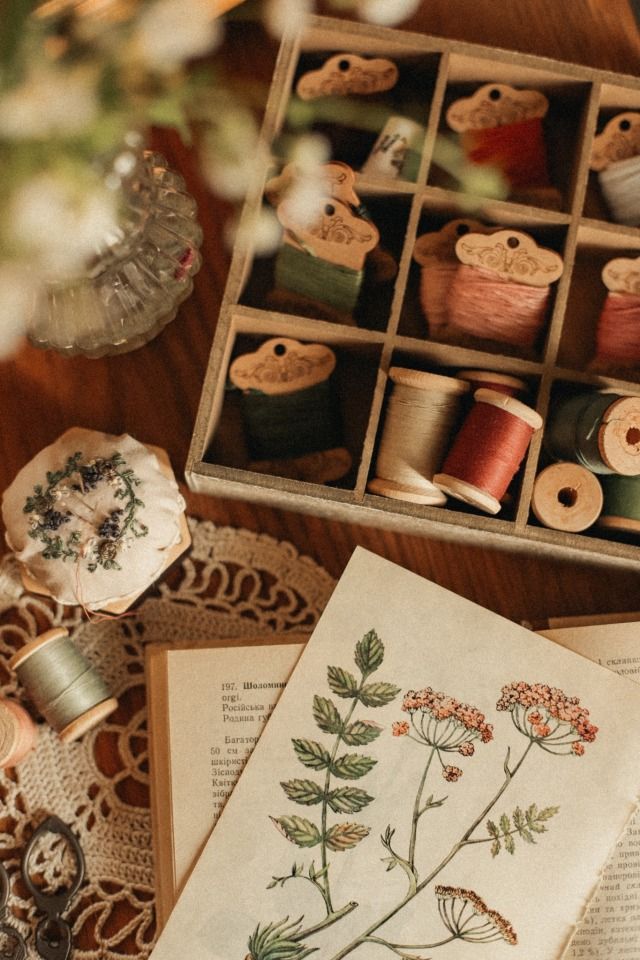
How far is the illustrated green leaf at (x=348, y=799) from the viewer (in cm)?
112

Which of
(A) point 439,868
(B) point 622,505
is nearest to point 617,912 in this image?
(A) point 439,868

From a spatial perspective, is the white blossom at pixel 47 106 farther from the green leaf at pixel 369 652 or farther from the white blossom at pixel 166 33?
the green leaf at pixel 369 652

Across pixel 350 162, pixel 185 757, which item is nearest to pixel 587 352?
pixel 350 162

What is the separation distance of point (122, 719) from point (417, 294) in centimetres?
74

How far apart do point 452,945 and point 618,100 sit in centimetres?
119

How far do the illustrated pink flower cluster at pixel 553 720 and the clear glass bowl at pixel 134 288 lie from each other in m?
0.70

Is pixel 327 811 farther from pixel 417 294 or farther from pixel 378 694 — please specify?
pixel 417 294

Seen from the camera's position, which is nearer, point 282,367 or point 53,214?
point 53,214

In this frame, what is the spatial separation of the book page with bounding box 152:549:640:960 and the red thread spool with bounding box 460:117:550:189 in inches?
23.8

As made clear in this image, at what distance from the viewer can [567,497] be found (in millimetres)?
1069

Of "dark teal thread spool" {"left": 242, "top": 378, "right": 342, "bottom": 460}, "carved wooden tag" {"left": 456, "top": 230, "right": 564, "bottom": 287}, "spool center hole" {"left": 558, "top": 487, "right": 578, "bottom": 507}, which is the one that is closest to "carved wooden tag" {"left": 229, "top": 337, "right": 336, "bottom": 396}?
"dark teal thread spool" {"left": 242, "top": 378, "right": 342, "bottom": 460}

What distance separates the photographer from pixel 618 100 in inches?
46.8

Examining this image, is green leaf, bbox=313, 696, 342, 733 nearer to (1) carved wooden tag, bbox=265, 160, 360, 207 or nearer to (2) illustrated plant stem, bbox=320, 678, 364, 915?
(2) illustrated plant stem, bbox=320, 678, 364, 915

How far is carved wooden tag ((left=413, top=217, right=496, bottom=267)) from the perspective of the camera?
1.17 m
